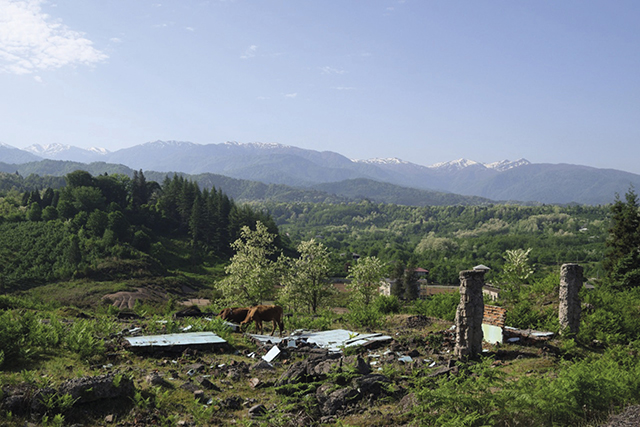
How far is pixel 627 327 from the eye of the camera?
53.5 ft

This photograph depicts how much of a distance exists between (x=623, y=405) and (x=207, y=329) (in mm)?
14037

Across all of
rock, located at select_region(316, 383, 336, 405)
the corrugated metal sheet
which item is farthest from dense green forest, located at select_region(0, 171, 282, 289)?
rock, located at select_region(316, 383, 336, 405)

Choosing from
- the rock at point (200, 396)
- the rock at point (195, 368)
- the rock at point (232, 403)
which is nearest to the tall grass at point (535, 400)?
the rock at point (232, 403)

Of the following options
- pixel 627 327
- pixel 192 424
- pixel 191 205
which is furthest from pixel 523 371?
pixel 191 205

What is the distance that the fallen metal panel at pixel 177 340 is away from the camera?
14.0 meters

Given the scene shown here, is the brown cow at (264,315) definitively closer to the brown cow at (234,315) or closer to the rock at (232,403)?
the brown cow at (234,315)

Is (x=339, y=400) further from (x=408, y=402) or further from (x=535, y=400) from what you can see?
(x=535, y=400)

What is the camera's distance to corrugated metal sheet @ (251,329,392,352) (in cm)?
1572

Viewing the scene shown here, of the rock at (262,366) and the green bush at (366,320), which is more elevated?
the rock at (262,366)

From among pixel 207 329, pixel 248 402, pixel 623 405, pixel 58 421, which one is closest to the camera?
pixel 58 421

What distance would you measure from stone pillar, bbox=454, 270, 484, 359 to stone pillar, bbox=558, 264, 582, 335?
16.4 ft

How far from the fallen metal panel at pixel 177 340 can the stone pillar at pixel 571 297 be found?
1309cm

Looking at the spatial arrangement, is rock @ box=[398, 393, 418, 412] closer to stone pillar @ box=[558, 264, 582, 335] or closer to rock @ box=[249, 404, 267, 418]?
rock @ box=[249, 404, 267, 418]

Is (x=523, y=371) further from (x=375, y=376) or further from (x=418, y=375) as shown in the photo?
(x=375, y=376)
